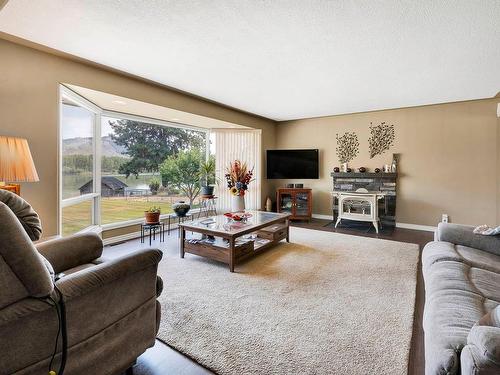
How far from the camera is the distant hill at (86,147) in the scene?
3.38m

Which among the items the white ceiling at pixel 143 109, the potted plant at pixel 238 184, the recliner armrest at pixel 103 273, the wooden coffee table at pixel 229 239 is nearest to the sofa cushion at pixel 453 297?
the recliner armrest at pixel 103 273

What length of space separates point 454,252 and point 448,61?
213cm

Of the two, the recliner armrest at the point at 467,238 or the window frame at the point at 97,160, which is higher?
the window frame at the point at 97,160

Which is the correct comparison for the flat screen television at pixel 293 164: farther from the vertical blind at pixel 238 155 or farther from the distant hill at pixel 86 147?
the distant hill at pixel 86 147

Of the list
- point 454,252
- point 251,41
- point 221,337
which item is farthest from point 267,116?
point 221,337

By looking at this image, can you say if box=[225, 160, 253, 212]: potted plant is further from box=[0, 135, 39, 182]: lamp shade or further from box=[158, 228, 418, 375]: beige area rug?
box=[0, 135, 39, 182]: lamp shade

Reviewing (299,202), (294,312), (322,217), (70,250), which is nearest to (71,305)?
(70,250)

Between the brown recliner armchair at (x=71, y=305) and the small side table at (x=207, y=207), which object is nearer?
the brown recliner armchair at (x=71, y=305)

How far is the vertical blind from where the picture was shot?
5.81m

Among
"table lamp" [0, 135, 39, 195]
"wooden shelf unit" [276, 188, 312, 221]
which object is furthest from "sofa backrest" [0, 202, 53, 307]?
"wooden shelf unit" [276, 188, 312, 221]

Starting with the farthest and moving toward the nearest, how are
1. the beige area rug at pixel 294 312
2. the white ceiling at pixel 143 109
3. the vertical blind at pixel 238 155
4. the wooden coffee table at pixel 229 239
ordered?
Result: 1. the vertical blind at pixel 238 155
2. the white ceiling at pixel 143 109
3. the wooden coffee table at pixel 229 239
4. the beige area rug at pixel 294 312

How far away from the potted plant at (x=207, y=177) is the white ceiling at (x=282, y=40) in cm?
179

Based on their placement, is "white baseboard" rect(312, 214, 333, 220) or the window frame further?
"white baseboard" rect(312, 214, 333, 220)

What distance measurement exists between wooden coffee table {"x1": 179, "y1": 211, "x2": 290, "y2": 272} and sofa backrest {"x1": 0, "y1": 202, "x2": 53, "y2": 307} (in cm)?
196
